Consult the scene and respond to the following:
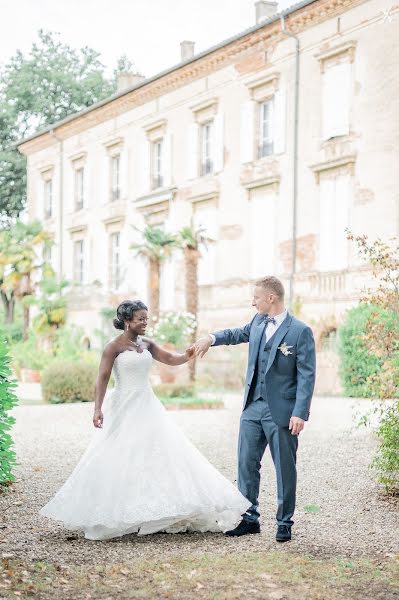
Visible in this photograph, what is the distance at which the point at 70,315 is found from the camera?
3434 centimetres

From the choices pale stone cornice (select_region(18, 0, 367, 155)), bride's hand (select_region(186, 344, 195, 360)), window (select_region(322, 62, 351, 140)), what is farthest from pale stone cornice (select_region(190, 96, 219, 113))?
bride's hand (select_region(186, 344, 195, 360))

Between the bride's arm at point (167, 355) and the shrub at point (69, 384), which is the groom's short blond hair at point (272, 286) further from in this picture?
the shrub at point (69, 384)

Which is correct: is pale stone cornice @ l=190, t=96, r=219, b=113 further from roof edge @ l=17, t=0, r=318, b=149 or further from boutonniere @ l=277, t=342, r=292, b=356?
boutonniere @ l=277, t=342, r=292, b=356

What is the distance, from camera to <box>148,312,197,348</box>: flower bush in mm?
22469

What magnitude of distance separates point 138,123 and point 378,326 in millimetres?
24471

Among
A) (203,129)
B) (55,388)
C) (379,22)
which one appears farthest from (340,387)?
(203,129)

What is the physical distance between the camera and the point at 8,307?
42.8 meters

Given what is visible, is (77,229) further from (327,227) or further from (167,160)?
(327,227)

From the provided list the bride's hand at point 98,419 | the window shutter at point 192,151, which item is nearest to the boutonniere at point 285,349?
the bride's hand at point 98,419

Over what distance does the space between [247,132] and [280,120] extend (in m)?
1.71

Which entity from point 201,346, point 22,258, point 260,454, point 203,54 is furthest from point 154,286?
point 260,454

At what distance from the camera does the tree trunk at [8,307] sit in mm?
42375

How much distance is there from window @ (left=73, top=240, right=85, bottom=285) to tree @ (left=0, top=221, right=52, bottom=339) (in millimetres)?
1037

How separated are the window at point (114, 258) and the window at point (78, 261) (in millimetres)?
2211
